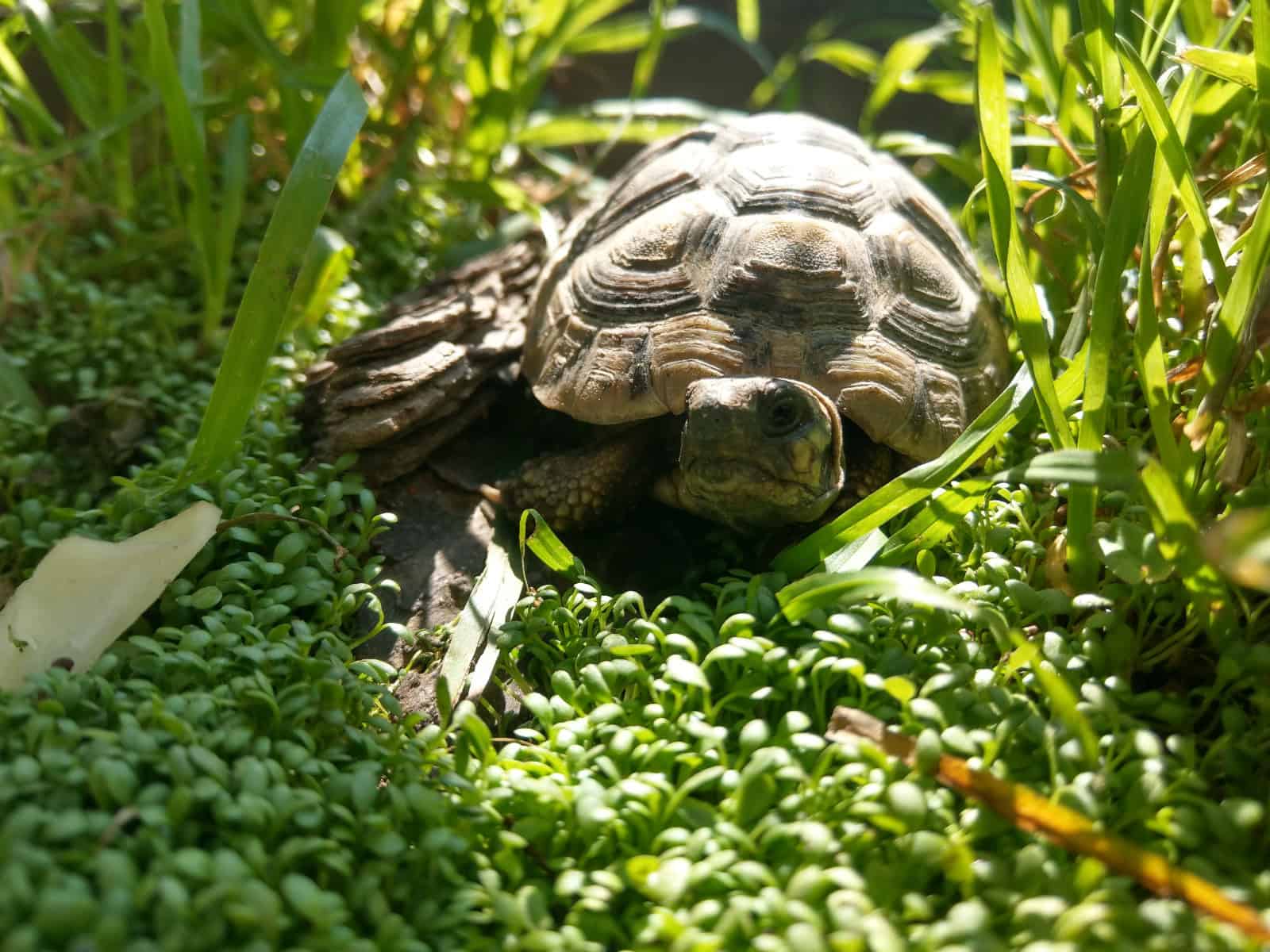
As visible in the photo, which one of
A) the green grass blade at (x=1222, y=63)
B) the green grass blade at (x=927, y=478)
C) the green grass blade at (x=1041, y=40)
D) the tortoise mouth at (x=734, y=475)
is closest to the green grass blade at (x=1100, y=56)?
the green grass blade at (x=1222, y=63)

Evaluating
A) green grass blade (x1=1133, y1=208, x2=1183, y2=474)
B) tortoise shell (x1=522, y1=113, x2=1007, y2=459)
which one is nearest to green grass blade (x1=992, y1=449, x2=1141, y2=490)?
green grass blade (x1=1133, y1=208, x2=1183, y2=474)

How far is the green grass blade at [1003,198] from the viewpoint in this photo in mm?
1681

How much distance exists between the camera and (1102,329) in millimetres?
1611

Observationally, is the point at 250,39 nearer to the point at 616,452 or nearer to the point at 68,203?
the point at 68,203

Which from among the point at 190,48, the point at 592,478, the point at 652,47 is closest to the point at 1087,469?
the point at 592,478

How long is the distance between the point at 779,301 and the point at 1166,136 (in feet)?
2.60

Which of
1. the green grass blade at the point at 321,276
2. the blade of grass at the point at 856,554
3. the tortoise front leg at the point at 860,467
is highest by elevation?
the green grass blade at the point at 321,276

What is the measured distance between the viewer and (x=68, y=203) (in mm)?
2986

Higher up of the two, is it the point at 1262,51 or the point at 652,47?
the point at 652,47

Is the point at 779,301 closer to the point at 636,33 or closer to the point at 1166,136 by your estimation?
the point at 1166,136

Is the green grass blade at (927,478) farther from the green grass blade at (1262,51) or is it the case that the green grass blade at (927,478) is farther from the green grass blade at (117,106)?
the green grass blade at (117,106)

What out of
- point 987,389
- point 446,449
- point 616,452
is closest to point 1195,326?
point 987,389

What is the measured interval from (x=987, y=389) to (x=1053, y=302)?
1.14 ft

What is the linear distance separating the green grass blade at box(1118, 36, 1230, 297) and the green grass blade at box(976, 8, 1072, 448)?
201 millimetres
